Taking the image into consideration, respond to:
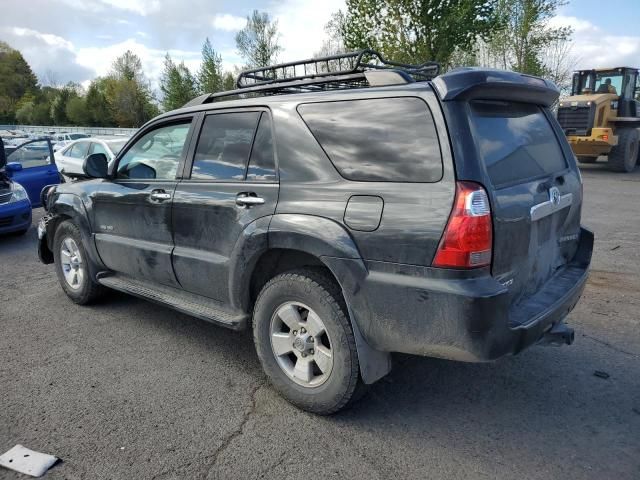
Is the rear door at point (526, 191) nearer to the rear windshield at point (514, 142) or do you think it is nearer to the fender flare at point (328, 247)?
the rear windshield at point (514, 142)

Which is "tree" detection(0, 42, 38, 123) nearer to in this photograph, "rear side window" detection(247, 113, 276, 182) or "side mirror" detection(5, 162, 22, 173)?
"side mirror" detection(5, 162, 22, 173)

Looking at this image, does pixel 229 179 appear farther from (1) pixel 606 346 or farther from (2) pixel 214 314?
(1) pixel 606 346

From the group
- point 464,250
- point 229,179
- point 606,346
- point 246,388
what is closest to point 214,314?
point 246,388

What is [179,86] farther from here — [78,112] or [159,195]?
[159,195]

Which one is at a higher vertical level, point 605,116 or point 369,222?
point 605,116

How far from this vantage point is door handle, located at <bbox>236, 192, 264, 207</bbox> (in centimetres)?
312

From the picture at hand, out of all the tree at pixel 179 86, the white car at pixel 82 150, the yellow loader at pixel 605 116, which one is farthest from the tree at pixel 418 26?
the tree at pixel 179 86

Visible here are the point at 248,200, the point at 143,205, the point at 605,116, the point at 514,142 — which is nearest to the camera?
the point at 514,142

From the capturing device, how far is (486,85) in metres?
2.59

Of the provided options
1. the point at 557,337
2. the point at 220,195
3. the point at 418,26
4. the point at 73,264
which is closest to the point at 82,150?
the point at 73,264

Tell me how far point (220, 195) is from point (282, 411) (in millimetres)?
1428

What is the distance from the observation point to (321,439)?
276cm

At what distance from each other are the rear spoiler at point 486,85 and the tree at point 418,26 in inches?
774

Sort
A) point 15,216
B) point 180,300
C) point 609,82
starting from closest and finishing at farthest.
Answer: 1. point 180,300
2. point 15,216
3. point 609,82
